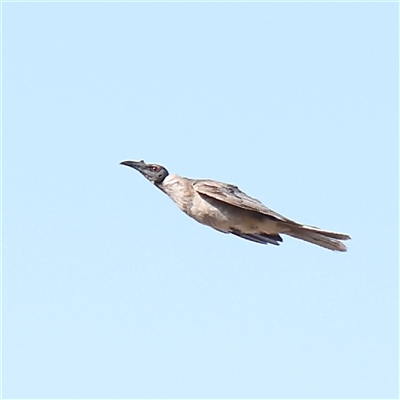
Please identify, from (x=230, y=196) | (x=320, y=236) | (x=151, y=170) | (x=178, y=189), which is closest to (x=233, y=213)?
(x=230, y=196)

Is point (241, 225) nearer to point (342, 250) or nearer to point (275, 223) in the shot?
point (275, 223)

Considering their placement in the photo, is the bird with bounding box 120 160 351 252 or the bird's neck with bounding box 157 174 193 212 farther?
the bird's neck with bounding box 157 174 193 212

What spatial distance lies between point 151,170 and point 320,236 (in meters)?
2.81

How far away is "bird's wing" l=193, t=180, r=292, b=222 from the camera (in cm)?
1330

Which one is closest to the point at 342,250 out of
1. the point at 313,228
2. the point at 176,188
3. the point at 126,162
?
the point at 313,228

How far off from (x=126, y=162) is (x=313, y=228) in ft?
10.1

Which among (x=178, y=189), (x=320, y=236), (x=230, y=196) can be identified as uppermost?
(x=178, y=189)

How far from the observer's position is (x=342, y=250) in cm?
1359

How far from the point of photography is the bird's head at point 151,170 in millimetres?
14141

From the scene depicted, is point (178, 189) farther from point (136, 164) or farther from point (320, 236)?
point (320, 236)

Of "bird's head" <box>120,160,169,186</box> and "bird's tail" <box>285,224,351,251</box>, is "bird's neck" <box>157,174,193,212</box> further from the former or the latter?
"bird's tail" <box>285,224,351,251</box>

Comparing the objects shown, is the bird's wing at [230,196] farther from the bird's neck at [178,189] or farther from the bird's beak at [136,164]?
the bird's beak at [136,164]

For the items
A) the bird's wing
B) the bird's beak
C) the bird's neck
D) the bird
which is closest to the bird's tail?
the bird

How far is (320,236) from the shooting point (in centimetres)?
1359
